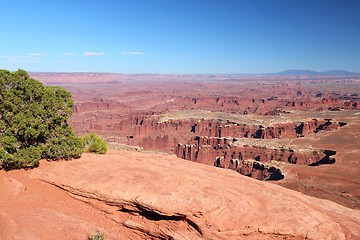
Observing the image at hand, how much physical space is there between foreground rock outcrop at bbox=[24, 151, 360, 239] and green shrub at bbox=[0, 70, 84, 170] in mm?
908

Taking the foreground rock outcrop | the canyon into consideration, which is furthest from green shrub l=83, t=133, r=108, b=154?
the canyon

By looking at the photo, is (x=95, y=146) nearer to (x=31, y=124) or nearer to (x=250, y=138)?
(x=31, y=124)

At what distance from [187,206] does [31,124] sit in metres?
8.82

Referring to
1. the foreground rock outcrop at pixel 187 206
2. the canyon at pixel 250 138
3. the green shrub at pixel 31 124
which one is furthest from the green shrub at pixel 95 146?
the canyon at pixel 250 138

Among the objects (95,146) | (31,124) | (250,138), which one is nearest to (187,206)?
(31,124)

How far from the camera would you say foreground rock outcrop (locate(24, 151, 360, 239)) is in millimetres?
11852

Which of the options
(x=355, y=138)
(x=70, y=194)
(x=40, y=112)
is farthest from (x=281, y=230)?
(x=355, y=138)

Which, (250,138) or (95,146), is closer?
(95,146)

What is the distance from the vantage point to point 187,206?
1208cm

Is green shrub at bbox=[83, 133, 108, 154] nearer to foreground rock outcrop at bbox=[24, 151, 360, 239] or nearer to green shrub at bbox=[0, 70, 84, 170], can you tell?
green shrub at bbox=[0, 70, 84, 170]

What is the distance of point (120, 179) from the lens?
13570mm

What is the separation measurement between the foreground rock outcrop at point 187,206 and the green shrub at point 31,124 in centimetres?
91

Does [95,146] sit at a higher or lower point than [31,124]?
lower

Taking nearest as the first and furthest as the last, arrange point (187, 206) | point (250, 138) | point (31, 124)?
1. point (187, 206)
2. point (31, 124)
3. point (250, 138)
